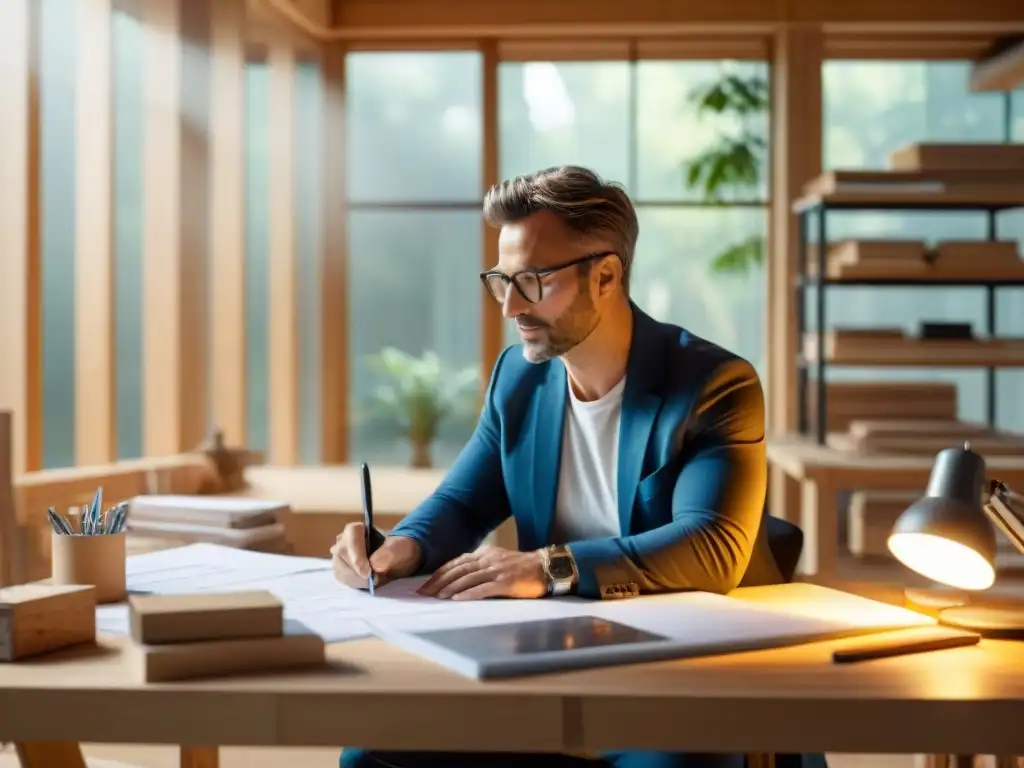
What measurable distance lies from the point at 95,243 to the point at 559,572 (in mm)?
2664

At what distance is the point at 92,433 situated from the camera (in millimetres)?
3859

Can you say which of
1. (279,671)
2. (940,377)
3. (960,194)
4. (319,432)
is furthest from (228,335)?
(279,671)

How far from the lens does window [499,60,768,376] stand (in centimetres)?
568

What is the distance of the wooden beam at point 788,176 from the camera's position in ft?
18.2

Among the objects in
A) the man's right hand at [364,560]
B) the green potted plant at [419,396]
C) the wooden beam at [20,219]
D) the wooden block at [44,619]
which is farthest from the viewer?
the green potted plant at [419,396]

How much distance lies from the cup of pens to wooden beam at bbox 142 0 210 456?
104 inches

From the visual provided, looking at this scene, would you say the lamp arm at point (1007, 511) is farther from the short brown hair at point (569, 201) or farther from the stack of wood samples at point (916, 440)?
the stack of wood samples at point (916, 440)

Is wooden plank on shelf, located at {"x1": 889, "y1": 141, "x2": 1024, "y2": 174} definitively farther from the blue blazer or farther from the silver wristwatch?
the silver wristwatch

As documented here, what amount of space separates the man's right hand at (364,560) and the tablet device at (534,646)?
0.30m

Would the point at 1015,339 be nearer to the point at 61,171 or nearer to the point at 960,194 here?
the point at 960,194

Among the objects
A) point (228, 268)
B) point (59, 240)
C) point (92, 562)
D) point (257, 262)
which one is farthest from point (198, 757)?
point (257, 262)

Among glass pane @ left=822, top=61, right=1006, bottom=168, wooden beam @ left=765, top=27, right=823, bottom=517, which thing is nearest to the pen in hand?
wooden beam @ left=765, top=27, right=823, bottom=517

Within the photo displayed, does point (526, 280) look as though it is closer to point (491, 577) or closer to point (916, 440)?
point (491, 577)

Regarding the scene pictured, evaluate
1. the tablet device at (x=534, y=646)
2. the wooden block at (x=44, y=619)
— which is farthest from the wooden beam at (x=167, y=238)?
the tablet device at (x=534, y=646)
